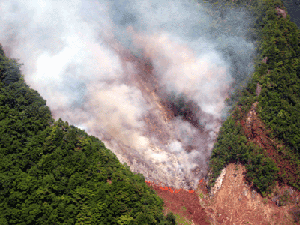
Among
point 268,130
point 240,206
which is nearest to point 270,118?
point 268,130

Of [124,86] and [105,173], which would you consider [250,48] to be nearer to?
[124,86]

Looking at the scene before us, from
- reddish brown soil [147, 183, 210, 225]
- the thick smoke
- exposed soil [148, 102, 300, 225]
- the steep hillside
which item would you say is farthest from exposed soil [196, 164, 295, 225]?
the thick smoke

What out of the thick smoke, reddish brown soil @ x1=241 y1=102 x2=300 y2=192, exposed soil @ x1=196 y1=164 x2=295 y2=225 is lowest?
exposed soil @ x1=196 y1=164 x2=295 y2=225

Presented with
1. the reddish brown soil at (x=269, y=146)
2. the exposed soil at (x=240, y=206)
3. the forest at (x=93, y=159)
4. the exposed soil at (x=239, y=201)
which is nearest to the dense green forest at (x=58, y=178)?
the forest at (x=93, y=159)

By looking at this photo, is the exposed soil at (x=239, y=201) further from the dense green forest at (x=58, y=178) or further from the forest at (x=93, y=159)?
the dense green forest at (x=58, y=178)

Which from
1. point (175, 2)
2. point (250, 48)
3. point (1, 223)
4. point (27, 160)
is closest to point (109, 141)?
point (27, 160)

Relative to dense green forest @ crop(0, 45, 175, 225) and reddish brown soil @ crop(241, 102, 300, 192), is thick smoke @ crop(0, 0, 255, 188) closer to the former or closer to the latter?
reddish brown soil @ crop(241, 102, 300, 192)
